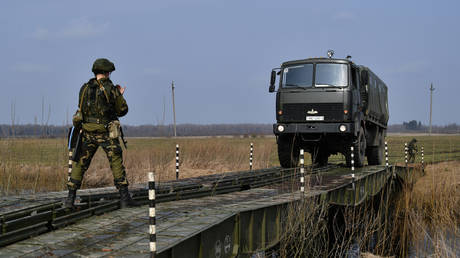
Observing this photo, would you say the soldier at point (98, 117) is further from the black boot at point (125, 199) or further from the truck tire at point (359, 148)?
the truck tire at point (359, 148)

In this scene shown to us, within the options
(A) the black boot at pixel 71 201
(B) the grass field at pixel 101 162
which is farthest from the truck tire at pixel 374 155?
(A) the black boot at pixel 71 201

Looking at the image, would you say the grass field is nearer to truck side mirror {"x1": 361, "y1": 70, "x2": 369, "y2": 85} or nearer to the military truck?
Answer: the military truck

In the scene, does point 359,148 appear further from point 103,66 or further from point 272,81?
point 103,66

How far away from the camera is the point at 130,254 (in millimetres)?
4391

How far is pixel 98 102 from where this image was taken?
6.37 m

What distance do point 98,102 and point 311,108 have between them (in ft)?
26.5

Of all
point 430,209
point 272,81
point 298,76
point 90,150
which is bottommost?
point 430,209

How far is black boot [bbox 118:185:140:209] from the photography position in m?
6.76

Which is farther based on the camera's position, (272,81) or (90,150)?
(272,81)

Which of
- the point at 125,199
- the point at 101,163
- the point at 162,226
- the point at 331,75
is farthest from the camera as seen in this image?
the point at 101,163

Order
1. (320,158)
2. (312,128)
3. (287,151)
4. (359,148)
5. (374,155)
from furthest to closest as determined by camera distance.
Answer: (374,155)
(320,158)
(287,151)
(359,148)
(312,128)

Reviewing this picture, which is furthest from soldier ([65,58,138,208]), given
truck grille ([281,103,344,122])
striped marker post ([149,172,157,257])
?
truck grille ([281,103,344,122])

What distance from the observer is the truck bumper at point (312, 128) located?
1305cm

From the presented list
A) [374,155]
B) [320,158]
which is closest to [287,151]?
[320,158]
